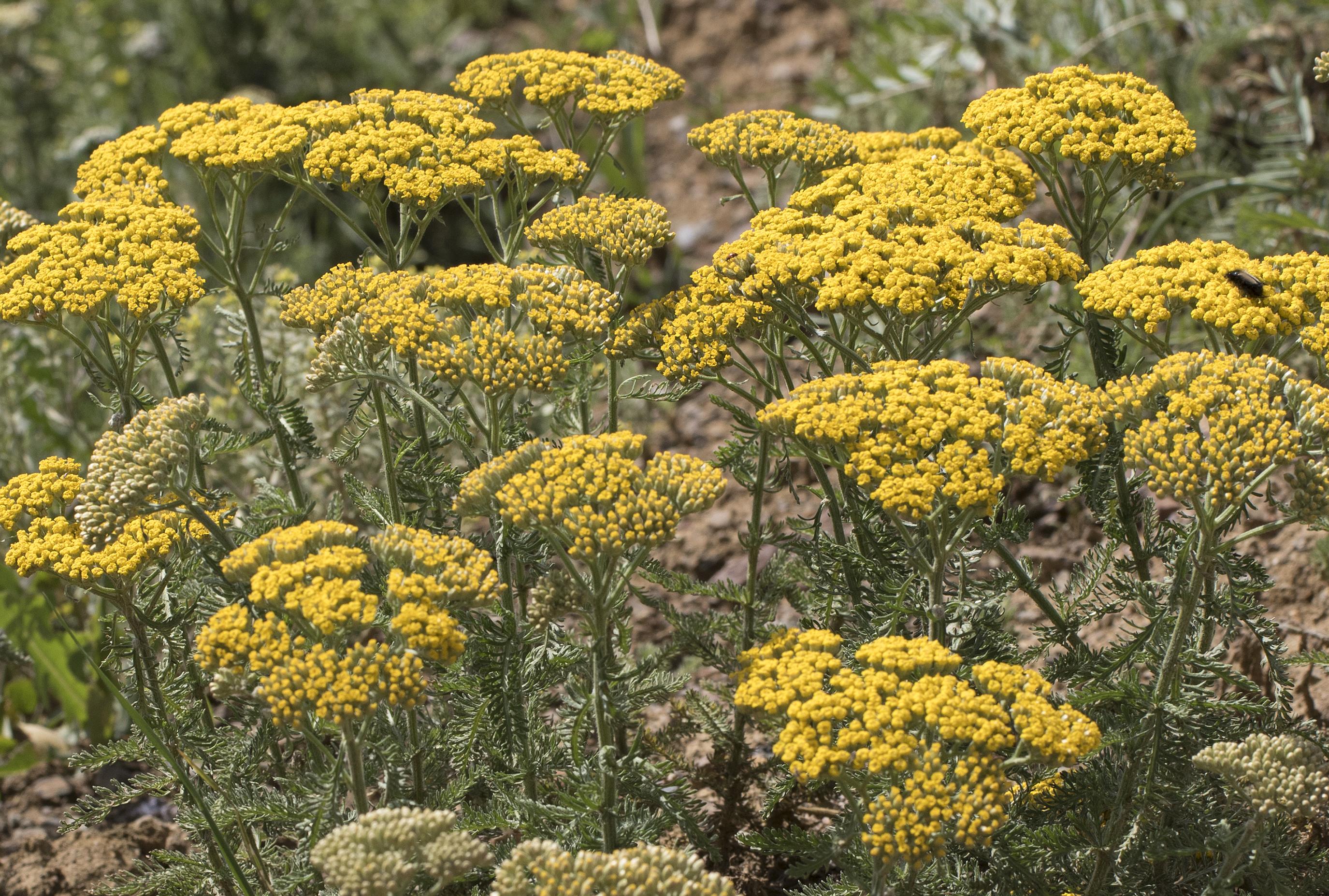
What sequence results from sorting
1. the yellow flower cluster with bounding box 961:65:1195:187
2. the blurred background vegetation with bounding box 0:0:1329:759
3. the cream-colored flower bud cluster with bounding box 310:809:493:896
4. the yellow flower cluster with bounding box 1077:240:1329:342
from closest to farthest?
the cream-colored flower bud cluster with bounding box 310:809:493:896, the yellow flower cluster with bounding box 1077:240:1329:342, the yellow flower cluster with bounding box 961:65:1195:187, the blurred background vegetation with bounding box 0:0:1329:759

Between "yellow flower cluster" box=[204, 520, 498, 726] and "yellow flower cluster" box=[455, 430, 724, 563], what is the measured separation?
21cm

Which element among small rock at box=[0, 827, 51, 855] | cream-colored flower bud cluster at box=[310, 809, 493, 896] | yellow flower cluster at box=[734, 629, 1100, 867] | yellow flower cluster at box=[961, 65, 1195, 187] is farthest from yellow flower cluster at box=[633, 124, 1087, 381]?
small rock at box=[0, 827, 51, 855]

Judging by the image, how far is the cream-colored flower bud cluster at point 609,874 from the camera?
3412 millimetres

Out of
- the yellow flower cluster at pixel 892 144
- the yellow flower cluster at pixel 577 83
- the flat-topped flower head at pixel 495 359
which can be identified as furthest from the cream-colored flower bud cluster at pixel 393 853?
the yellow flower cluster at pixel 892 144

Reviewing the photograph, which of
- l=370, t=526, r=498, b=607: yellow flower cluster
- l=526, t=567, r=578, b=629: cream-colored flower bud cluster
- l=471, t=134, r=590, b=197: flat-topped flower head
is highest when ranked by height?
l=471, t=134, r=590, b=197: flat-topped flower head

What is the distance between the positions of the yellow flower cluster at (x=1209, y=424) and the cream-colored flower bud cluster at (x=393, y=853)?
7.85 ft

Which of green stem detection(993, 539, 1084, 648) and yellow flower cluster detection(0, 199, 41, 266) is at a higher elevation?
yellow flower cluster detection(0, 199, 41, 266)

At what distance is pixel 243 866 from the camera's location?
4.84m

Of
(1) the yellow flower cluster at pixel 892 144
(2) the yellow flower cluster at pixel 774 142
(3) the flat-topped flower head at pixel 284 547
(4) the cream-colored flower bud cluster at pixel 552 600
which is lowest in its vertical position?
(4) the cream-colored flower bud cluster at pixel 552 600

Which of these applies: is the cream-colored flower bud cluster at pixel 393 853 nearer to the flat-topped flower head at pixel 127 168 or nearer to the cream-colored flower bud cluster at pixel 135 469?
the cream-colored flower bud cluster at pixel 135 469

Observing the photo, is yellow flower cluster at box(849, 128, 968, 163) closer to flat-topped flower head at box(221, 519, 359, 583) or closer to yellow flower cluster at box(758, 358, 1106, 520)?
yellow flower cluster at box(758, 358, 1106, 520)

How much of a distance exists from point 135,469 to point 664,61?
10.3 meters

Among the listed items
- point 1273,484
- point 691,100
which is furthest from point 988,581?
point 691,100

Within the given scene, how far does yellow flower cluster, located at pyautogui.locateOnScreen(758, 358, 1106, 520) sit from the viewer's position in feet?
12.5
